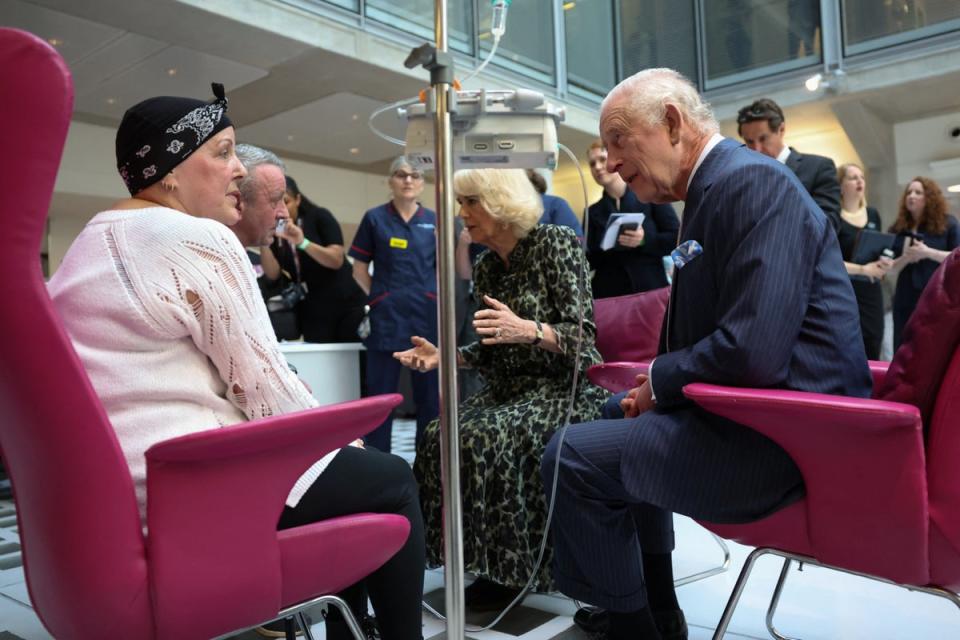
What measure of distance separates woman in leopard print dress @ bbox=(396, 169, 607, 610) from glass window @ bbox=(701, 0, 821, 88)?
6733 millimetres

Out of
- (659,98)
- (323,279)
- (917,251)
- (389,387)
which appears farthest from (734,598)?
(917,251)

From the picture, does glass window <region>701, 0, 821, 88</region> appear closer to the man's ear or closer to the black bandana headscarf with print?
the man's ear

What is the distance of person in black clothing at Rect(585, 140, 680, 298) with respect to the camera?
3.18 m

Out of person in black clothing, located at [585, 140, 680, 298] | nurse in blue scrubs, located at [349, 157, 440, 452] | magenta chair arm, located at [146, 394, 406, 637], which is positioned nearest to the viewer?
magenta chair arm, located at [146, 394, 406, 637]

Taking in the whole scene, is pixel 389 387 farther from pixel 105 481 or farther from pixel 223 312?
pixel 105 481

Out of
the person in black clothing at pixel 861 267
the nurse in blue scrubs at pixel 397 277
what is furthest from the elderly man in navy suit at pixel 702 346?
the person in black clothing at pixel 861 267

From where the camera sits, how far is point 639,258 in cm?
320

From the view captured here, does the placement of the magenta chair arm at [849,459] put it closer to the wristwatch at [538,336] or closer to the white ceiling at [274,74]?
the wristwatch at [538,336]

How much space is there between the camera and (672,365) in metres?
1.37

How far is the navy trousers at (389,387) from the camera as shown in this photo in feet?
11.5

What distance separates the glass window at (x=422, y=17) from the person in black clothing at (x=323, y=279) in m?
3.51

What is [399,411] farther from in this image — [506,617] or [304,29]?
[506,617]

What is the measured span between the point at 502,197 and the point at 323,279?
1960 millimetres

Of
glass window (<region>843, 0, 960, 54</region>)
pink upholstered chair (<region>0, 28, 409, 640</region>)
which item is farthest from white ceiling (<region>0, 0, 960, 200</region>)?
pink upholstered chair (<region>0, 28, 409, 640</region>)
